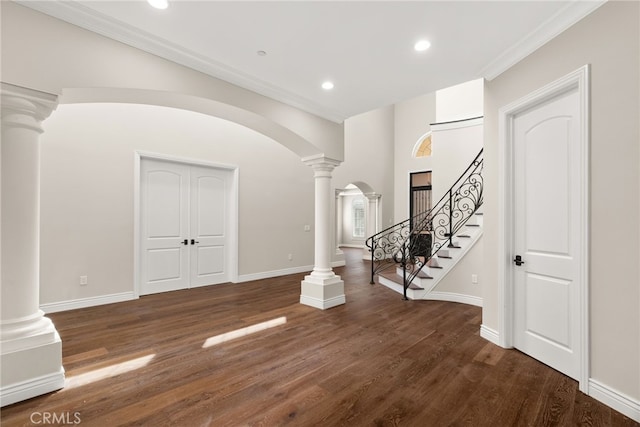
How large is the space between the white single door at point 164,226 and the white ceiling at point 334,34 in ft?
8.99

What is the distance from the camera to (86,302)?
13.7 feet

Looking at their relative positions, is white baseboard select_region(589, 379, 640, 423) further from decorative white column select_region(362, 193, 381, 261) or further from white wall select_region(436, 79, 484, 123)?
decorative white column select_region(362, 193, 381, 261)

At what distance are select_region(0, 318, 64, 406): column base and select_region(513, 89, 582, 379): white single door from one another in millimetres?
3933

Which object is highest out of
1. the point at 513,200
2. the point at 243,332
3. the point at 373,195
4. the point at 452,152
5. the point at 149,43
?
the point at 149,43

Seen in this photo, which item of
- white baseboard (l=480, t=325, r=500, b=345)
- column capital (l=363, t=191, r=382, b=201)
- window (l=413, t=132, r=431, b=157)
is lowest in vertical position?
white baseboard (l=480, t=325, r=500, b=345)

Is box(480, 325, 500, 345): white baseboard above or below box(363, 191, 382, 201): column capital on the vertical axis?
below

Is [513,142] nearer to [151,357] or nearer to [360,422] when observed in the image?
[360,422]

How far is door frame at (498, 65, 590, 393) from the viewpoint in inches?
83.1

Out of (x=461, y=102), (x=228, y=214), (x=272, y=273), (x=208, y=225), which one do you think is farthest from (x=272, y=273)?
(x=461, y=102)

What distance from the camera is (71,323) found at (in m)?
3.54

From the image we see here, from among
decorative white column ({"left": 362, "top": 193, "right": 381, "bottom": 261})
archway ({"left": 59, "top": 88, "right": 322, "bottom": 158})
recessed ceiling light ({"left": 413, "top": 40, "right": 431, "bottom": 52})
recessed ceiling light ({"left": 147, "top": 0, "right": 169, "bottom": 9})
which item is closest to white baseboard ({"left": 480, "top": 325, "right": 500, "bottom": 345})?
recessed ceiling light ({"left": 413, "top": 40, "right": 431, "bottom": 52})

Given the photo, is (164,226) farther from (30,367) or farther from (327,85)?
(327,85)

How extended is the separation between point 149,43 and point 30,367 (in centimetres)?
268

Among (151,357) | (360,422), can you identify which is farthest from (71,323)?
(360,422)
